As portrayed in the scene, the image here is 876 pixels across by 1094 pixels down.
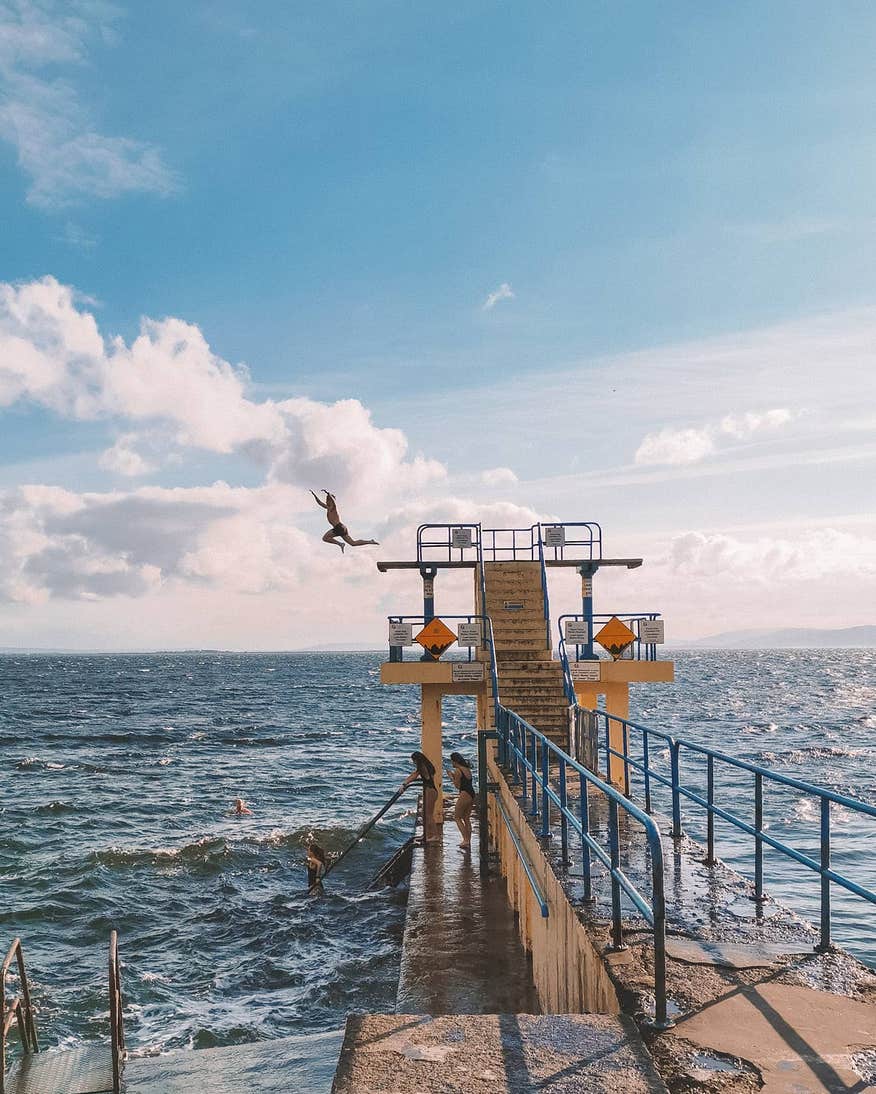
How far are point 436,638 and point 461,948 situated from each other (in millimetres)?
7329

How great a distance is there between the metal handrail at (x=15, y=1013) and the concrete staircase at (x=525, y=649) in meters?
8.77

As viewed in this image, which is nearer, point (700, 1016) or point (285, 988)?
point (700, 1016)

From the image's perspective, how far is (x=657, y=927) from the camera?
4719 millimetres

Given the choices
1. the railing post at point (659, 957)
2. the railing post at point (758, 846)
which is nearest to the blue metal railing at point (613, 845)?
the railing post at point (659, 957)

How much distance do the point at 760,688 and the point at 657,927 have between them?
328 ft

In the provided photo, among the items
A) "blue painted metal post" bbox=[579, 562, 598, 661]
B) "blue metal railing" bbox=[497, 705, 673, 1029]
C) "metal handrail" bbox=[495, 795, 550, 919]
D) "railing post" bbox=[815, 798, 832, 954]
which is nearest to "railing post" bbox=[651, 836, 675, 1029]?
"blue metal railing" bbox=[497, 705, 673, 1029]

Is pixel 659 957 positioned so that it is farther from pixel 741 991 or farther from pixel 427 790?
pixel 427 790

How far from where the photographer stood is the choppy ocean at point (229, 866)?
1244cm

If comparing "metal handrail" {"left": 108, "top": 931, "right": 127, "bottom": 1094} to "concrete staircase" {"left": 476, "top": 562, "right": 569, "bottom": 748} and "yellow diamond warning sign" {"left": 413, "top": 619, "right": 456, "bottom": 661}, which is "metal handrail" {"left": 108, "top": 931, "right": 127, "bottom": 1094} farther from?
"yellow diamond warning sign" {"left": 413, "top": 619, "right": 456, "bottom": 661}

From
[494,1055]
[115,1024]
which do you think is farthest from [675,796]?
[115,1024]

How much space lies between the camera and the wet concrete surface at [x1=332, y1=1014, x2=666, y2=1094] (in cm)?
394

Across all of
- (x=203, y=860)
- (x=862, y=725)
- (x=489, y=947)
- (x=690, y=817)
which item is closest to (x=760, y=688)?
(x=862, y=725)

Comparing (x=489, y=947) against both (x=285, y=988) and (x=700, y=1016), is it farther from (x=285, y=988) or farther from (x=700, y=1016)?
(x=700, y=1016)

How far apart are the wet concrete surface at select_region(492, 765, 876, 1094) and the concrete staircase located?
765 centimetres
